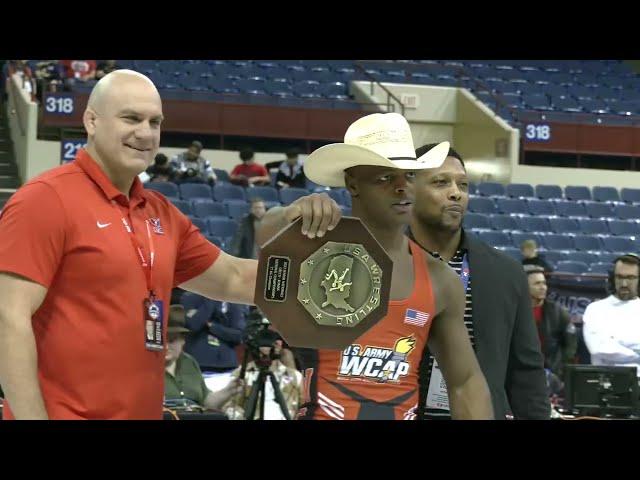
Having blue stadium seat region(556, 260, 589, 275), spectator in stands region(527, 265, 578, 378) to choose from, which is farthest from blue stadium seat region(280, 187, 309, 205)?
spectator in stands region(527, 265, 578, 378)

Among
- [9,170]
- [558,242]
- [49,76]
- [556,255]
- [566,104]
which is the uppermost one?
[566,104]

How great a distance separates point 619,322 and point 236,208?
6341 millimetres

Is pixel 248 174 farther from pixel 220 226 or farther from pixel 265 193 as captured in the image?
pixel 220 226

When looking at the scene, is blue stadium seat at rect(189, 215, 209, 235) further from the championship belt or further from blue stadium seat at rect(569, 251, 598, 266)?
the championship belt

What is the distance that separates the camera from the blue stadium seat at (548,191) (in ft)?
52.2

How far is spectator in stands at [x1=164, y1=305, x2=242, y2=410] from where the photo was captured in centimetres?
625

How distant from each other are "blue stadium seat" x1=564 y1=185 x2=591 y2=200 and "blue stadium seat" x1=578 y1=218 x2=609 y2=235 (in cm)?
92

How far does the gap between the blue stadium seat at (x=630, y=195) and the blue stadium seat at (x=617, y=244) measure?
5.23 ft

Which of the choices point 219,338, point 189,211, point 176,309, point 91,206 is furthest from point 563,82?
point 91,206

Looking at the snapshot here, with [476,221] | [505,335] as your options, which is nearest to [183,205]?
[476,221]

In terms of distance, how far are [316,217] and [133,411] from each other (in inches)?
22.9

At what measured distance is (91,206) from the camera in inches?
98.7

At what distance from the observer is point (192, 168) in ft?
42.3

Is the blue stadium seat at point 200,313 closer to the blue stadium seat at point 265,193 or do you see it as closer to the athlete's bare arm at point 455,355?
the blue stadium seat at point 265,193
